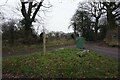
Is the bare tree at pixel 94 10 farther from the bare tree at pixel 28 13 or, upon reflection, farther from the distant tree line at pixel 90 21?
the bare tree at pixel 28 13

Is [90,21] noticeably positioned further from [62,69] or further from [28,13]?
[62,69]

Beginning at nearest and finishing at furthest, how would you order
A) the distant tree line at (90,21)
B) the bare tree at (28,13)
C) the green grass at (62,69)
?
1. the green grass at (62,69)
2. the bare tree at (28,13)
3. the distant tree line at (90,21)

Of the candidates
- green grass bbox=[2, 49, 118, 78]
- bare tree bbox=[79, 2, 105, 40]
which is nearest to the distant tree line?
bare tree bbox=[79, 2, 105, 40]

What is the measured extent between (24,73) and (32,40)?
68.5 ft

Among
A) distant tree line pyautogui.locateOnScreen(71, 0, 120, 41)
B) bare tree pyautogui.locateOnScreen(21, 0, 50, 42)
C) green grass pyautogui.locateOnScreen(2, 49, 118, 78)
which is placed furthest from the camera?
distant tree line pyautogui.locateOnScreen(71, 0, 120, 41)

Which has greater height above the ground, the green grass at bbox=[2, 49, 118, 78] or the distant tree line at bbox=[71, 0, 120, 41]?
the distant tree line at bbox=[71, 0, 120, 41]

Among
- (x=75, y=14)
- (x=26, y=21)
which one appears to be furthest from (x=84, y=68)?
(x=75, y=14)

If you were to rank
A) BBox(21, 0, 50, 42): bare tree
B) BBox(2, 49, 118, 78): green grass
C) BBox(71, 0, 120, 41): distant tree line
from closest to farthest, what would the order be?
BBox(2, 49, 118, 78): green grass → BBox(21, 0, 50, 42): bare tree → BBox(71, 0, 120, 41): distant tree line

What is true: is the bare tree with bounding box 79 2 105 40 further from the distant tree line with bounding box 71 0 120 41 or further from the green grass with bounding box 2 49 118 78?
the green grass with bounding box 2 49 118 78

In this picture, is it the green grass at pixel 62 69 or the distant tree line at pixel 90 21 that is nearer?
the green grass at pixel 62 69

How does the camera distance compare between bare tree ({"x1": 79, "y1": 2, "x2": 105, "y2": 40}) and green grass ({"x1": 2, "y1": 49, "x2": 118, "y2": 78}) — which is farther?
bare tree ({"x1": 79, "y1": 2, "x2": 105, "y2": 40})

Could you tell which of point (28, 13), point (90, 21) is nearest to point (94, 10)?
point (90, 21)

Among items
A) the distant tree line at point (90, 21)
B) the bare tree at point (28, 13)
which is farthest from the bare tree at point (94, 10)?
the bare tree at point (28, 13)

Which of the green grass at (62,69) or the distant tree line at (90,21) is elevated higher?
the distant tree line at (90,21)
